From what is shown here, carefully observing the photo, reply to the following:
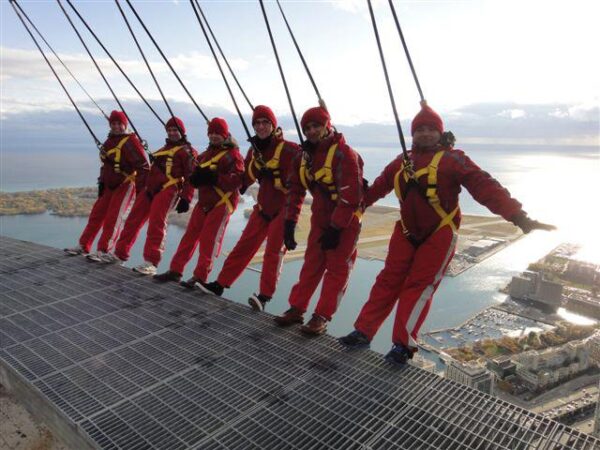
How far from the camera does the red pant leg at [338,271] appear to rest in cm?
265

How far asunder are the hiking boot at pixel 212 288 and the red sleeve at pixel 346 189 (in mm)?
1224

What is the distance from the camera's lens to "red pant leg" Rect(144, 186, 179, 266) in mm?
3811

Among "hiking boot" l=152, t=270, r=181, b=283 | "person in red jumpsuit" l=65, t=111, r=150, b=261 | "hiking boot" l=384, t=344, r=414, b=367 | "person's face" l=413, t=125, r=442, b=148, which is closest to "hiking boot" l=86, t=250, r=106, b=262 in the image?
"person in red jumpsuit" l=65, t=111, r=150, b=261

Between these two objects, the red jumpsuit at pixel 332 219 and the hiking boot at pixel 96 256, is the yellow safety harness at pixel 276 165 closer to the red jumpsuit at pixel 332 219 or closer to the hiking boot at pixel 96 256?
the red jumpsuit at pixel 332 219

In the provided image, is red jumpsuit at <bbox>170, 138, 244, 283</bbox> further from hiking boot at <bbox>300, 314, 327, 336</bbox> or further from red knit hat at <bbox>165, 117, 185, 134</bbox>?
hiking boot at <bbox>300, 314, 327, 336</bbox>

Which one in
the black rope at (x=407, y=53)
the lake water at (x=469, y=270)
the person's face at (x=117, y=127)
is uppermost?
Answer: the black rope at (x=407, y=53)

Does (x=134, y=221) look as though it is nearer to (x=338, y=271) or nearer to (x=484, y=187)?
(x=338, y=271)

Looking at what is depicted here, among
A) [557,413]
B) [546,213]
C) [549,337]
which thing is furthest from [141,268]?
[546,213]

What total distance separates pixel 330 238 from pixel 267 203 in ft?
2.59

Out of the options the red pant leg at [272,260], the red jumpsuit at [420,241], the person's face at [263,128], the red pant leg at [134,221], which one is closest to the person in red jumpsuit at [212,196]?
the person's face at [263,128]

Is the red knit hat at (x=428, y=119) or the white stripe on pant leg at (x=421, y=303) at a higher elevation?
the red knit hat at (x=428, y=119)

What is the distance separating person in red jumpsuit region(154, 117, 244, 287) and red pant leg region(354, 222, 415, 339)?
1480mm

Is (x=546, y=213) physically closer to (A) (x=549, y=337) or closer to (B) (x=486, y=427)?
(A) (x=549, y=337)

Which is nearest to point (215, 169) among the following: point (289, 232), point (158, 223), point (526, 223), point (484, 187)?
point (158, 223)
